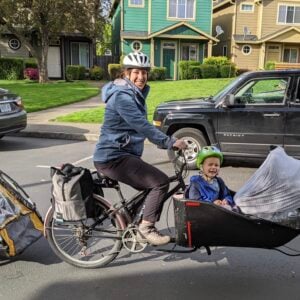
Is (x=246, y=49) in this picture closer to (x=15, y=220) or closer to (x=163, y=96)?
(x=163, y=96)

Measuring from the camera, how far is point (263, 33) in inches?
1431

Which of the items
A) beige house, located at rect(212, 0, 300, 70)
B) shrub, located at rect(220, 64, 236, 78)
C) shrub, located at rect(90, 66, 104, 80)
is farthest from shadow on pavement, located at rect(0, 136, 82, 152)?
beige house, located at rect(212, 0, 300, 70)

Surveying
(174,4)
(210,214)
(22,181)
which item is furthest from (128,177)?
(174,4)

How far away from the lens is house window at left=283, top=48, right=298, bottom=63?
37219 millimetres

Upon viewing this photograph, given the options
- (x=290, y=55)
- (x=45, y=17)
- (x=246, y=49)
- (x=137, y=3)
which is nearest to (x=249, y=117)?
(x=45, y=17)

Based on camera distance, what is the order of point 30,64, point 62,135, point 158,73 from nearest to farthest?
point 62,135
point 158,73
point 30,64

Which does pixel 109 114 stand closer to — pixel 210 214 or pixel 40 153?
pixel 210 214

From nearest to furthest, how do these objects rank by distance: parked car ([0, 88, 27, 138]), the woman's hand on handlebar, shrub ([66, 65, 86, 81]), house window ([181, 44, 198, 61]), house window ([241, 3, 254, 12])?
the woman's hand on handlebar, parked car ([0, 88, 27, 138]), shrub ([66, 65, 86, 81]), house window ([181, 44, 198, 61]), house window ([241, 3, 254, 12])

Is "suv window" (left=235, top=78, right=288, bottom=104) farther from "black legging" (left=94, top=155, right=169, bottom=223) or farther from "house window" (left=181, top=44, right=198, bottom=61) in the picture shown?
"house window" (left=181, top=44, right=198, bottom=61)

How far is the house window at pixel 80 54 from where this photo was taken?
116ft

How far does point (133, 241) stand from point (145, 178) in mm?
609

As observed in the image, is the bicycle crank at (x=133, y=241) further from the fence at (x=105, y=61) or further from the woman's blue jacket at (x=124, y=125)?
the fence at (x=105, y=61)

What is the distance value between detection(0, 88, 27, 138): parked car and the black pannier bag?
633cm

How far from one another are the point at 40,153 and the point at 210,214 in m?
6.58
